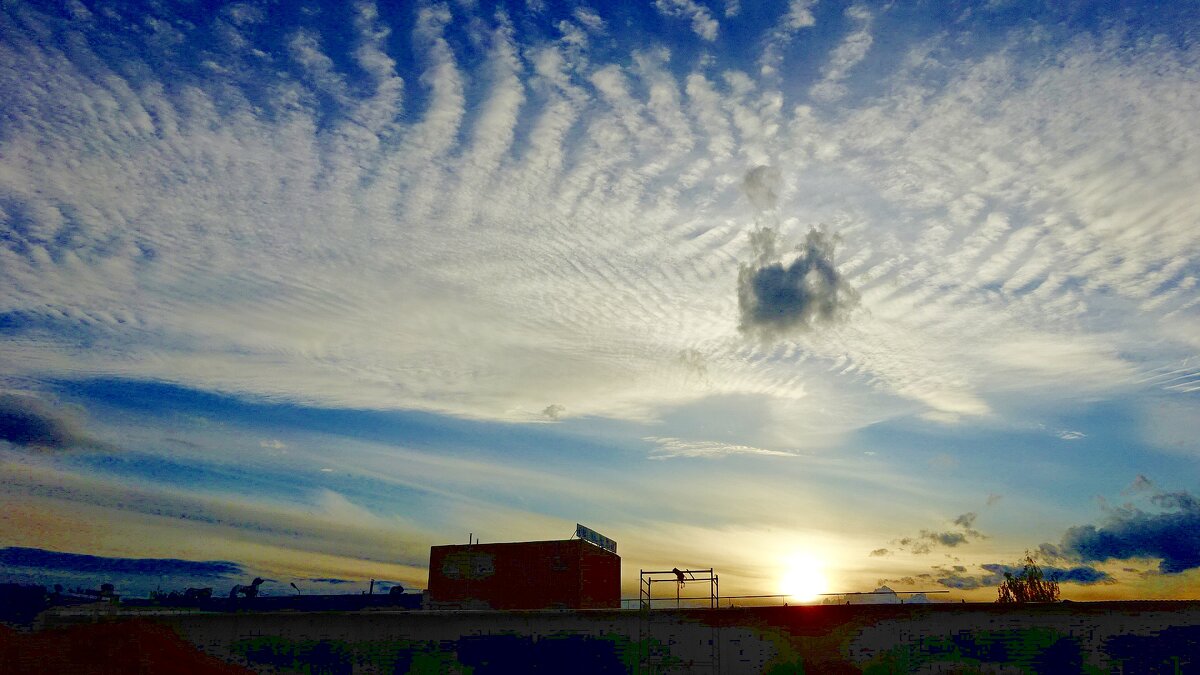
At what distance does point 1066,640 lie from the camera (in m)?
30.1

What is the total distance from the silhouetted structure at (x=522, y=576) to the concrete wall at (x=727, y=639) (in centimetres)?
1389

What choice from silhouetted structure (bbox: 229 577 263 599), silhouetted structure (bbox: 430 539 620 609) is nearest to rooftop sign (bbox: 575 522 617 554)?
silhouetted structure (bbox: 430 539 620 609)

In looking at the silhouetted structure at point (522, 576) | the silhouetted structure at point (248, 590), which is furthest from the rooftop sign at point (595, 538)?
the silhouetted structure at point (248, 590)

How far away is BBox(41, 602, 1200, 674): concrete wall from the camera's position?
29938 mm

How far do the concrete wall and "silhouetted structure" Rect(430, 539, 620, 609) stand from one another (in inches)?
547

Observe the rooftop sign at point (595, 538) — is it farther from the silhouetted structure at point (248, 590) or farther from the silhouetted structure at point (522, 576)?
the silhouetted structure at point (248, 590)

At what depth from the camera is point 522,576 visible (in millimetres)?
51312

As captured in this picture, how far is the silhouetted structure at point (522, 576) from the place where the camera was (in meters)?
50.4

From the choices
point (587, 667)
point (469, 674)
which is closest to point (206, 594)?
point (469, 674)

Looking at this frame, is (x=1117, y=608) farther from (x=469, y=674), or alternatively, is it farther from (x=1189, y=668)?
(x=469, y=674)

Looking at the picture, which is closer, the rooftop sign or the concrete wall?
the concrete wall

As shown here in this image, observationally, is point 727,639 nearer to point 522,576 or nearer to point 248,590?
point 522,576

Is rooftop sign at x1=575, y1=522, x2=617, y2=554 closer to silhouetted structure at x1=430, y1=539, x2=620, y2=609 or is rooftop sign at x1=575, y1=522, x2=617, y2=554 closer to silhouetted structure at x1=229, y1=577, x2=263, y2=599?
silhouetted structure at x1=430, y1=539, x2=620, y2=609

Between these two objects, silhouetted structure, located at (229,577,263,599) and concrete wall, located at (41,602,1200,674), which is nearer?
concrete wall, located at (41,602,1200,674)
